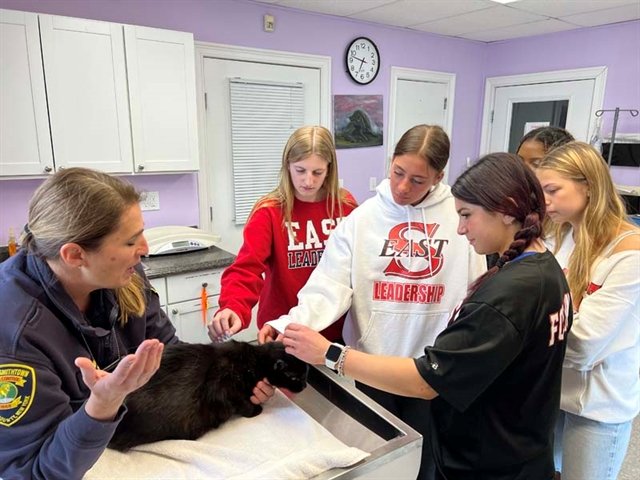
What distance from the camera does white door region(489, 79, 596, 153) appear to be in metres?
4.23

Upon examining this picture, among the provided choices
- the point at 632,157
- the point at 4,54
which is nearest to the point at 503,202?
the point at 4,54

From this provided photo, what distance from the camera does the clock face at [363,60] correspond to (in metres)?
3.90

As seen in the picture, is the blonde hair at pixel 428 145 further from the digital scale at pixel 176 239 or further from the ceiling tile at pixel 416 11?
the ceiling tile at pixel 416 11

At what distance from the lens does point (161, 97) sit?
2.79m

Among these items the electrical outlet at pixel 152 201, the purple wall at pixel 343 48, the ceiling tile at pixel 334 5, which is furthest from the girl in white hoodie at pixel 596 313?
the electrical outlet at pixel 152 201

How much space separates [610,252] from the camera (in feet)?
4.20

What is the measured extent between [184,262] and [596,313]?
2306 mm

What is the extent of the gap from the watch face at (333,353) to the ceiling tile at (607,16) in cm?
385

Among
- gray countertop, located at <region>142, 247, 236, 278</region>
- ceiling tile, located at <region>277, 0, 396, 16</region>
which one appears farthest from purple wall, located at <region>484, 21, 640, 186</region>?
gray countertop, located at <region>142, 247, 236, 278</region>

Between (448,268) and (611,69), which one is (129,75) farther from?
(611,69)

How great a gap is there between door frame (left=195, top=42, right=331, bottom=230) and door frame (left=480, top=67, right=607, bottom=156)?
1.58 meters

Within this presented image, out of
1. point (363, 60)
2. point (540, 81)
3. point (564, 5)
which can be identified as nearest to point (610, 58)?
point (540, 81)

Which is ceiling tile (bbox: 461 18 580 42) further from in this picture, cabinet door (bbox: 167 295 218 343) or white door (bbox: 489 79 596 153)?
cabinet door (bbox: 167 295 218 343)

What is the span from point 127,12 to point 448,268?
8.93ft
